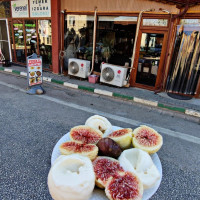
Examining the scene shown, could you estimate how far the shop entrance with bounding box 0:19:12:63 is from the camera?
11133mm

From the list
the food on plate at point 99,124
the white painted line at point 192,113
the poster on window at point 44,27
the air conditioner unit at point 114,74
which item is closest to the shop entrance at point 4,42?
the poster on window at point 44,27

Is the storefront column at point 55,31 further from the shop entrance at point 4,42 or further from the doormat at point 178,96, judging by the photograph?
the doormat at point 178,96

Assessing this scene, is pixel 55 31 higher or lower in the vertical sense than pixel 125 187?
higher

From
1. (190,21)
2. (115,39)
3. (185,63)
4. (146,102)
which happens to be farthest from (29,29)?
(185,63)

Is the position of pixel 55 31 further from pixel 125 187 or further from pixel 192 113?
pixel 125 187

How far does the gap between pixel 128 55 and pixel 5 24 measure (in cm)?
869

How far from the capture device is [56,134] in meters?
4.09

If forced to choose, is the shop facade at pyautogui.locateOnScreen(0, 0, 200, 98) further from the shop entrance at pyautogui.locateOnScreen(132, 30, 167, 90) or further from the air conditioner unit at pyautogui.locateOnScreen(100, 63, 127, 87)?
the air conditioner unit at pyautogui.locateOnScreen(100, 63, 127, 87)

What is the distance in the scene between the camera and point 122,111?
5.72 meters

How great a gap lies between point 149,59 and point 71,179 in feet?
21.3

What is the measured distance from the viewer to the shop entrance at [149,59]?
6.70 metres

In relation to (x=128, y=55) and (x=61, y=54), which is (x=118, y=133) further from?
(x=61, y=54)

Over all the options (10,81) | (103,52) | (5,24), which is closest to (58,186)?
(103,52)

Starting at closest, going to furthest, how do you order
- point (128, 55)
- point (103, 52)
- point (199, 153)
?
1. point (199, 153)
2. point (128, 55)
3. point (103, 52)
